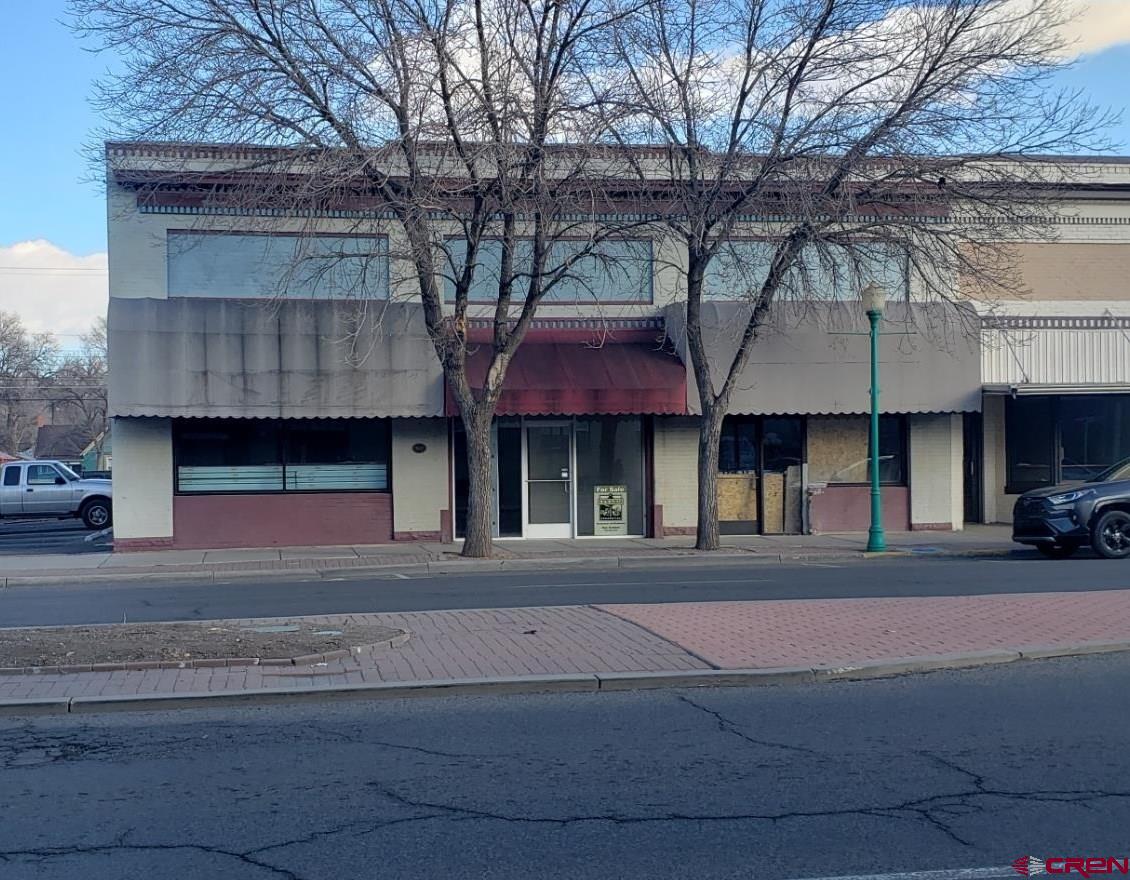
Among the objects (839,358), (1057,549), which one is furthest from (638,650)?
(839,358)

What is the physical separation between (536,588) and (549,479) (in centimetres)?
774

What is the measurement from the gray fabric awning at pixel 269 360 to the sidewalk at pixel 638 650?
983 cm

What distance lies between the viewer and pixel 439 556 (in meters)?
20.9

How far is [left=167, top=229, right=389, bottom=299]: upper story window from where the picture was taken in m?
22.7

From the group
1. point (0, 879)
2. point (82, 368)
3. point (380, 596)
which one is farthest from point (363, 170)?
point (82, 368)

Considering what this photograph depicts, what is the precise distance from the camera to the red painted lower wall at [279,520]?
2272 centimetres

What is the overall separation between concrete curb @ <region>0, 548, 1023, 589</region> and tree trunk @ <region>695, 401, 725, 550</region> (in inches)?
20.0

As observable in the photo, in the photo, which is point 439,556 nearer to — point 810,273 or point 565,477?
point 565,477

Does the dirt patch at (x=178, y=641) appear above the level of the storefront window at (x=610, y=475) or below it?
below

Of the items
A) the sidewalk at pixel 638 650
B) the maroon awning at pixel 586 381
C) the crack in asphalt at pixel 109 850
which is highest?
the maroon awning at pixel 586 381

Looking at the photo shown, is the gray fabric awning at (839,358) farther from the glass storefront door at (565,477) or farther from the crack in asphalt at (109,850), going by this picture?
the crack in asphalt at (109,850)

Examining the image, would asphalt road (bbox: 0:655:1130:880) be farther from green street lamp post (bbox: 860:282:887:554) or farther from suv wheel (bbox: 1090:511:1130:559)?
green street lamp post (bbox: 860:282:887:554)

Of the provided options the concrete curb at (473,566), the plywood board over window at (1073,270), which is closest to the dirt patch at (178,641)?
the concrete curb at (473,566)

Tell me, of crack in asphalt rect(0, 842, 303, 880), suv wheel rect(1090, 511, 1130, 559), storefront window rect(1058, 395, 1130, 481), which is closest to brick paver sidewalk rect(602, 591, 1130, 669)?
crack in asphalt rect(0, 842, 303, 880)
